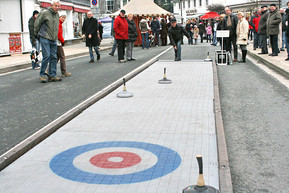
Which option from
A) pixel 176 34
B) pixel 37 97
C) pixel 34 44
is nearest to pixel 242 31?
pixel 176 34

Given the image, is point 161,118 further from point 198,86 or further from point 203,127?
point 198,86

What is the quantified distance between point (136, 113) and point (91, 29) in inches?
395

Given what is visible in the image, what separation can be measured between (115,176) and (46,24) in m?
7.58

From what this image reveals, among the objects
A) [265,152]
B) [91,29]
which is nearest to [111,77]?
[91,29]

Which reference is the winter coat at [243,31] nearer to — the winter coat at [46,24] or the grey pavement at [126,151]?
the winter coat at [46,24]

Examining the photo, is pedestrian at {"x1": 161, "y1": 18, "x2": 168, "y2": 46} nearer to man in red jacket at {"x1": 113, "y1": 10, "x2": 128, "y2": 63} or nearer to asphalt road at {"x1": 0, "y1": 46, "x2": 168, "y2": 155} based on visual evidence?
man in red jacket at {"x1": 113, "y1": 10, "x2": 128, "y2": 63}

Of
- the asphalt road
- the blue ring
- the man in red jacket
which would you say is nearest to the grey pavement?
the blue ring

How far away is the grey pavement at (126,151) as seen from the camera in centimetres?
395

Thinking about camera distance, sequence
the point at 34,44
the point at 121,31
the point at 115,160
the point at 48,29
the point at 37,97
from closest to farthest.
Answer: the point at 115,160 < the point at 37,97 < the point at 48,29 < the point at 34,44 < the point at 121,31

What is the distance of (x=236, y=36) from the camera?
15.5 metres

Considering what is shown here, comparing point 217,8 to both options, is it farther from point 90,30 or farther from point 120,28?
point 90,30

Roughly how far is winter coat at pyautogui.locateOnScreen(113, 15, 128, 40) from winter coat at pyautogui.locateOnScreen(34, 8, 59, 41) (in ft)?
18.6

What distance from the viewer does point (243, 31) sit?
14844 mm

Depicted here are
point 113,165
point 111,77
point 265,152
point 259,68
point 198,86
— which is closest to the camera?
point 113,165
